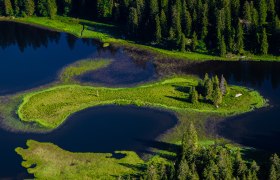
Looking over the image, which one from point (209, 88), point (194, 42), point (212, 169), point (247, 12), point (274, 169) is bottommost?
point (212, 169)

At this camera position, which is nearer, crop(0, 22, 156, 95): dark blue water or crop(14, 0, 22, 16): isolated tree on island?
crop(0, 22, 156, 95): dark blue water

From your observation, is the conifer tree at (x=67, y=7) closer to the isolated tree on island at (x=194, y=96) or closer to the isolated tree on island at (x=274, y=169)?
the isolated tree on island at (x=194, y=96)

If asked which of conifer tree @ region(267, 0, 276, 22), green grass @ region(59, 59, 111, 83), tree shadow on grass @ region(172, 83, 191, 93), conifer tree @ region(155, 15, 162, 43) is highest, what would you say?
conifer tree @ region(267, 0, 276, 22)

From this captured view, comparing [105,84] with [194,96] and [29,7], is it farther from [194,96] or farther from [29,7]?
[29,7]

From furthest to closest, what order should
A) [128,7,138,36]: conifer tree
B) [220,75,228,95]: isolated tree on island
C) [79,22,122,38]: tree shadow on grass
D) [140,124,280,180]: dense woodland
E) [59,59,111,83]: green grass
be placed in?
1. [79,22,122,38]: tree shadow on grass
2. [128,7,138,36]: conifer tree
3. [59,59,111,83]: green grass
4. [220,75,228,95]: isolated tree on island
5. [140,124,280,180]: dense woodland

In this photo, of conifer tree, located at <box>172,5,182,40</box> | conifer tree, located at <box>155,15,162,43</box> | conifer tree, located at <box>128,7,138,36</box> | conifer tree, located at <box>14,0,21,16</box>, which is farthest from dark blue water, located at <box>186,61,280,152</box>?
conifer tree, located at <box>14,0,21,16</box>

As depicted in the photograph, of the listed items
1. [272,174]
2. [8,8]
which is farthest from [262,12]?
[8,8]

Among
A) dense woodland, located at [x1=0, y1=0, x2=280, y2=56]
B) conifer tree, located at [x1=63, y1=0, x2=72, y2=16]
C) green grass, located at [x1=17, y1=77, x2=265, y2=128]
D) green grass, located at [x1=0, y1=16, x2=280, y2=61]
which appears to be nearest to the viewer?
green grass, located at [x1=17, y1=77, x2=265, y2=128]

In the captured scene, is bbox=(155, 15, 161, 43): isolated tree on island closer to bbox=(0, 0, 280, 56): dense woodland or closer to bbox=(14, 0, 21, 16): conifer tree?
bbox=(0, 0, 280, 56): dense woodland
